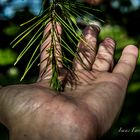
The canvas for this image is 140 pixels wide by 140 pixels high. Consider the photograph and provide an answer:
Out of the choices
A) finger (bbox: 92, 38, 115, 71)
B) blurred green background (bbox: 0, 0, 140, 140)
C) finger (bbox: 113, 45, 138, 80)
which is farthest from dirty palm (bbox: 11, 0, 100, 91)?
blurred green background (bbox: 0, 0, 140, 140)

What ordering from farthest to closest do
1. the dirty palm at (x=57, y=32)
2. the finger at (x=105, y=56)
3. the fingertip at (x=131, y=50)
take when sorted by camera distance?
the fingertip at (x=131, y=50) → the finger at (x=105, y=56) → the dirty palm at (x=57, y=32)

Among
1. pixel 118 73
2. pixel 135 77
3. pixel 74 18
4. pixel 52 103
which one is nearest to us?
pixel 74 18

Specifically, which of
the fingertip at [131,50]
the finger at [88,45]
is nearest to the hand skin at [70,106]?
the finger at [88,45]

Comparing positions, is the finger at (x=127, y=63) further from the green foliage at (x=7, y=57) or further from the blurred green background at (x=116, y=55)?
the green foliage at (x=7, y=57)

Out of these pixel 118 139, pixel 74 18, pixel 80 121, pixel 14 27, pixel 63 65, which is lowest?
pixel 118 139

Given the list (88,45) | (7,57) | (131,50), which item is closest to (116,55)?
(7,57)

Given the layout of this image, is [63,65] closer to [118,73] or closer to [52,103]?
[52,103]

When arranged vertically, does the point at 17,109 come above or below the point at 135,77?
above

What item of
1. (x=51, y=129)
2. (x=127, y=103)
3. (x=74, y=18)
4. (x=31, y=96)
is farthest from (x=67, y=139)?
(x=127, y=103)
